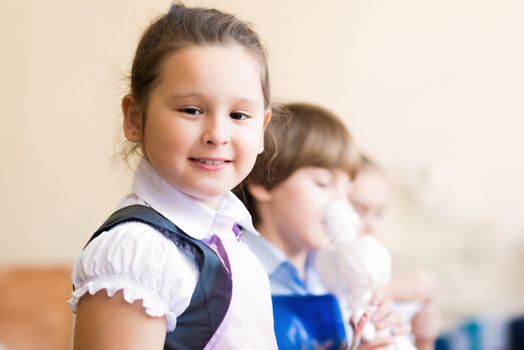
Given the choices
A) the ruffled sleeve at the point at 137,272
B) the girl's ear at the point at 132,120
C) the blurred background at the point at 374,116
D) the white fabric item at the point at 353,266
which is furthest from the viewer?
the blurred background at the point at 374,116

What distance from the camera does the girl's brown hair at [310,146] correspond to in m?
1.24

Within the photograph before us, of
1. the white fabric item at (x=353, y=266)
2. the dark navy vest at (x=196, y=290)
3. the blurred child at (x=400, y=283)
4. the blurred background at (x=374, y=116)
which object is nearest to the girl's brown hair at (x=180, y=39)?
the dark navy vest at (x=196, y=290)

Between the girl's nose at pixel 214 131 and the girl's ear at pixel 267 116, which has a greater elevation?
the girl's nose at pixel 214 131

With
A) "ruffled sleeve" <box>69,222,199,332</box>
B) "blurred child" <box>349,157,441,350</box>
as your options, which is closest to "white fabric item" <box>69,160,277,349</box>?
"ruffled sleeve" <box>69,222,199,332</box>

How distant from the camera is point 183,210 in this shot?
2.57 ft

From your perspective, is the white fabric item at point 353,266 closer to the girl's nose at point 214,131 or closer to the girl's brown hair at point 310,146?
the girl's brown hair at point 310,146

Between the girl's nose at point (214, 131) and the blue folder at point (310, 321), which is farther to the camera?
the blue folder at point (310, 321)

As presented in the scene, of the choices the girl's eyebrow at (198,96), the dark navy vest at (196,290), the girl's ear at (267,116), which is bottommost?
the dark navy vest at (196,290)

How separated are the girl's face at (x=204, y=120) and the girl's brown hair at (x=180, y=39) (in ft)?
0.04

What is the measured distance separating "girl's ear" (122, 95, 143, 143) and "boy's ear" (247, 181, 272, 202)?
434 mm

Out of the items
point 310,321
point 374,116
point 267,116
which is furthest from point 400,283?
point 374,116

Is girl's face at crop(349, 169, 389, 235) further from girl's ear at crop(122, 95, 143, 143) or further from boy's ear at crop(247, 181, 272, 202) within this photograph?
girl's ear at crop(122, 95, 143, 143)

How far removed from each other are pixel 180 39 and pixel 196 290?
25 centimetres

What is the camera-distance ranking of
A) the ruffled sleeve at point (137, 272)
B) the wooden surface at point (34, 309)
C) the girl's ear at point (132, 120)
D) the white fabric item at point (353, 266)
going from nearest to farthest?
the ruffled sleeve at point (137, 272) < the girl's ear at point (132, 120) < the white fabric item at point (353, 266) < the wooden surface at point (34, 309)
